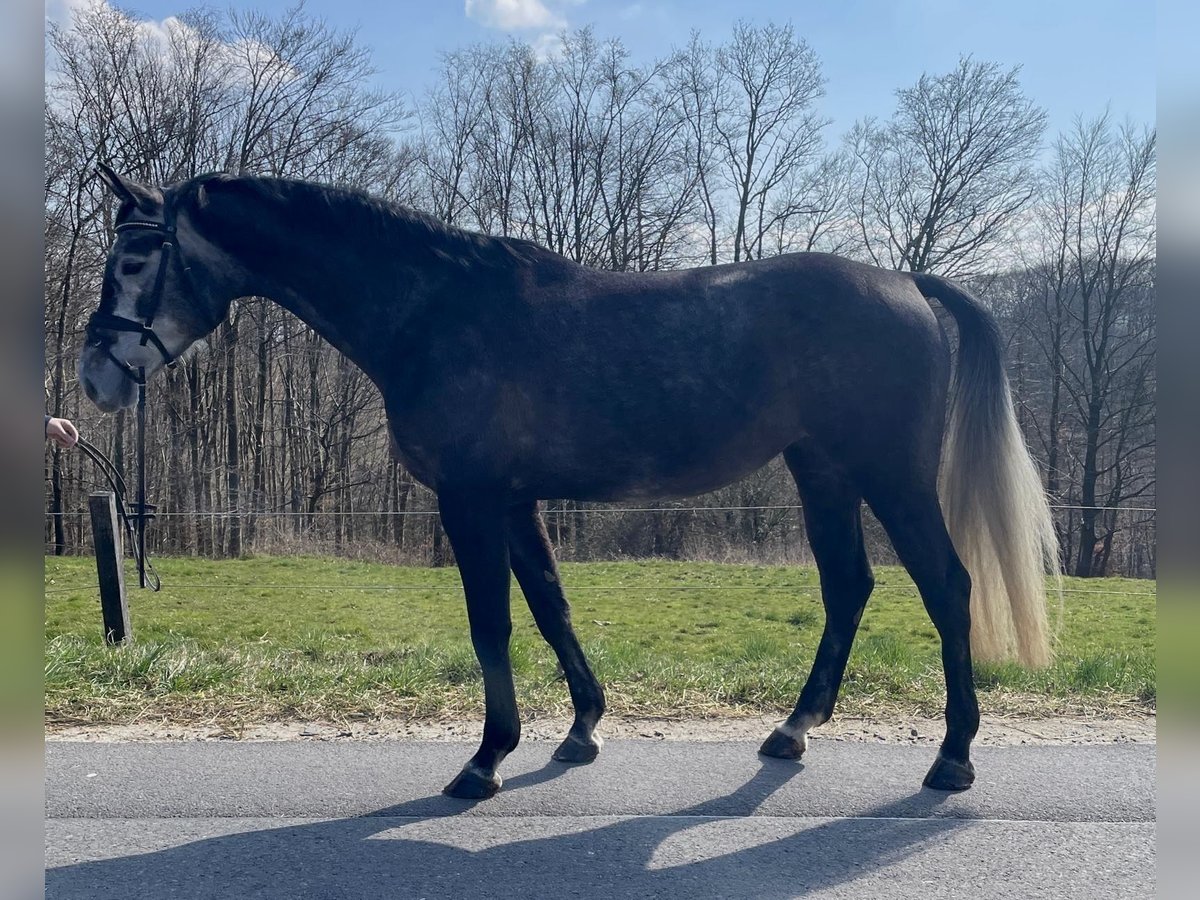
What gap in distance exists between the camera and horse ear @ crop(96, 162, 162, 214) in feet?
11.7

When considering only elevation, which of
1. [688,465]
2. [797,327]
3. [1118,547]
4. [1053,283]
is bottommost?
[1118,547]

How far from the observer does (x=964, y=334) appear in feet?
13.8

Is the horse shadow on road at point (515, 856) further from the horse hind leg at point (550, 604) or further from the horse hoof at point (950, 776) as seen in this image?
the horse hind leg at point (550, 604)

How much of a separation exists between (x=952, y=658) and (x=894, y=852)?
1.04 m

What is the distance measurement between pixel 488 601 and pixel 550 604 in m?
0.51

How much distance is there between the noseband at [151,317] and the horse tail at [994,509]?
3361 millimetres

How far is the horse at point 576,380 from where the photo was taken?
356 cm

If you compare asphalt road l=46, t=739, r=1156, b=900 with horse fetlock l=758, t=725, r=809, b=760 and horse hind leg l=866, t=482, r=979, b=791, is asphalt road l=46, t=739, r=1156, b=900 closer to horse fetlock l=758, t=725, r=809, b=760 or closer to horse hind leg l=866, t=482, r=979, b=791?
horse fetlock l=758, t=725, r=809, b=760

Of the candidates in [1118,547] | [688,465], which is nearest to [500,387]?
[688,465]

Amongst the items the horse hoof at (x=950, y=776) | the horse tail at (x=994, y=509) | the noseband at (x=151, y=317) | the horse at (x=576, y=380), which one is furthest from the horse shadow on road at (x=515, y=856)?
the noseband at (x=151, y=317)

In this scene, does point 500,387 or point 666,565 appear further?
point 666,565

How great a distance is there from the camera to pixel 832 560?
4.22 m

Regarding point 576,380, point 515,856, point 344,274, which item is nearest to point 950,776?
point 515,856
